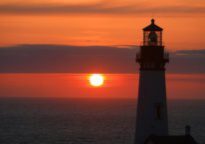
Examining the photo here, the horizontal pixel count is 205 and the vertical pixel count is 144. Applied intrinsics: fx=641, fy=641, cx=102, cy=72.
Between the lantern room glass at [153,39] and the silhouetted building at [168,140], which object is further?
the lantern room glass at [153,39]

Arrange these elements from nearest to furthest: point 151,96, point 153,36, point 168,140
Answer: point 168,140, point 151,96, point 153,36

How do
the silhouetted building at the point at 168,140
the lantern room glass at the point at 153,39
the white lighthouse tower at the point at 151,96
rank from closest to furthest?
1. the silhouetted building at the point at 168,140
2. the white lighthouse tower at the point at 151,96
3. the lantern room glass at the point at 153,39

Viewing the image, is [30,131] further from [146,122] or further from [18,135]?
[146,122]

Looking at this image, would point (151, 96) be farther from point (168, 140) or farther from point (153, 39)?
point (153, 39)

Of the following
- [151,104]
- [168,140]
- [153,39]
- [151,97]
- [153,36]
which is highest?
[153,36]

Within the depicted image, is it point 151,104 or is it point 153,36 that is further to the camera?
point 153,36

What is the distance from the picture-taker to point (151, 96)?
106 feet

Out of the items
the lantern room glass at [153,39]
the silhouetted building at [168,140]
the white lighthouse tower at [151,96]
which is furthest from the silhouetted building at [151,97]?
the lantern room glass at [153,39]

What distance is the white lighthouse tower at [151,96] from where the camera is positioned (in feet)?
106

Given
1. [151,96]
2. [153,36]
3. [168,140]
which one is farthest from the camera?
[153,36]

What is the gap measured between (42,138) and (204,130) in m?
24.4

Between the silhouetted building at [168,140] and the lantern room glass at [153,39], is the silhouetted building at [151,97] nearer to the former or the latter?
the silhouetted building at [168,140]

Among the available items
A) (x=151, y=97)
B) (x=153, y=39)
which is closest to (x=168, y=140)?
(x=151, y=97)

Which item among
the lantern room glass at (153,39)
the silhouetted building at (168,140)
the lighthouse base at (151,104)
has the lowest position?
the silhouetted building at (168,140)
